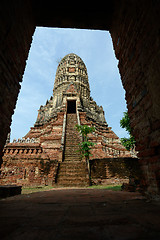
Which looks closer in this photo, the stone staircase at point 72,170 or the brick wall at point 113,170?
the stone staircase at point 72,170

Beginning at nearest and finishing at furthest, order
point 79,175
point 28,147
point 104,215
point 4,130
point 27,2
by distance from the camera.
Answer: point 104,215 < point 4,130 < point 27,2 < point 79,175 < point 28,147

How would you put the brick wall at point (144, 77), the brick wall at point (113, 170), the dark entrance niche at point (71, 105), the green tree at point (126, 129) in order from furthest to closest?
the dark entrance niche at point (71, 105), the green tree at point (126, 129), the brick wall at point (113, 170), the brick wall at point (144, 77)

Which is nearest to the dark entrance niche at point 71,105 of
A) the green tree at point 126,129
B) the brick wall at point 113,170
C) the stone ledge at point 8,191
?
the green tree at point 126,129

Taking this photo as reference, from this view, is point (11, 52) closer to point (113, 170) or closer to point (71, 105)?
point (113, 170)

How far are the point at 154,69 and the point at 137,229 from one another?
2144 mm

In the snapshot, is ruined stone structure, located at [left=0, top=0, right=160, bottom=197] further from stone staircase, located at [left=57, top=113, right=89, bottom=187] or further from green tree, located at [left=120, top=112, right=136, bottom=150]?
green tree, located at [left=120, top=112, right=136, bottom=150]

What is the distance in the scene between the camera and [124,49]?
3217 mm

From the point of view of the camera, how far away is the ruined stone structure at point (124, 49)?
6.79ft

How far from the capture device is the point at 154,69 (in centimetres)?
204

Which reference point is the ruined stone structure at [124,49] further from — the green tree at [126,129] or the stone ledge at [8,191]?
the green tree at [126,129]

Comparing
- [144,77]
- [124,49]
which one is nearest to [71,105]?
[124,49]

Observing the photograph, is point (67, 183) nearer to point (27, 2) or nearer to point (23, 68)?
point (23, 68)

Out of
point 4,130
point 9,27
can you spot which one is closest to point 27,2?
point 9,27

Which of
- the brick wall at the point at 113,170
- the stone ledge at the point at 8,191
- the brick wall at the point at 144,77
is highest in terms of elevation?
the brick wall at the point at 144,77
